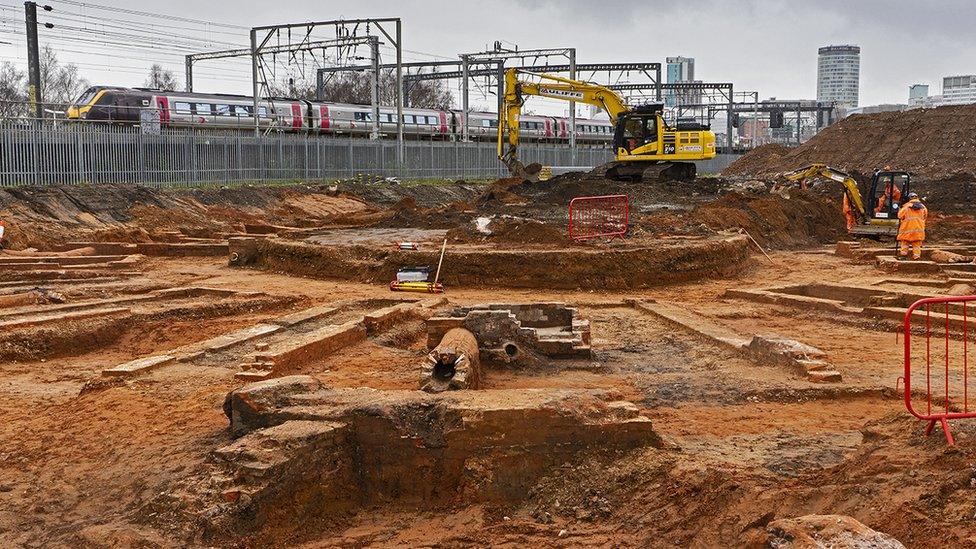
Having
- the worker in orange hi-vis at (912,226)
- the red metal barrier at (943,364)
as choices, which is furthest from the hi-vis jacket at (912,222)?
the red metal barrier at (943,364)

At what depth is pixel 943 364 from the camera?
32.9 ft

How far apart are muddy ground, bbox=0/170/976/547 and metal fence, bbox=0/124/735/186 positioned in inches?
314

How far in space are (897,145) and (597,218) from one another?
30.5 m

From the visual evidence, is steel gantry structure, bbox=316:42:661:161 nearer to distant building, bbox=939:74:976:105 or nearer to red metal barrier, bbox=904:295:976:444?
red metal barrier, bbox=904:295:976:444

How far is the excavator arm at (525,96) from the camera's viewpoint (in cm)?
2856

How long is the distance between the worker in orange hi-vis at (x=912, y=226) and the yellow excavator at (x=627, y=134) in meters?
11.5

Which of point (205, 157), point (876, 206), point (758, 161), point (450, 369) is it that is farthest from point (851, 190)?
point (758, 161)

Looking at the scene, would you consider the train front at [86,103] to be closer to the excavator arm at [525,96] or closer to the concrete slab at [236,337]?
the excavator arm at [525,96]

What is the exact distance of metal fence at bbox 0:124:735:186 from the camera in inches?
932

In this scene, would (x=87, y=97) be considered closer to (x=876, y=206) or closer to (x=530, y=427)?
(x=876, y=206)

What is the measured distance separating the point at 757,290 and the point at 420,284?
19.0ft

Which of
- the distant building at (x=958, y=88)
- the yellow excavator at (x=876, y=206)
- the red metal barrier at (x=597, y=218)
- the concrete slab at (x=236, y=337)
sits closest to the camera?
the concrete slab at (x=236, y=337)

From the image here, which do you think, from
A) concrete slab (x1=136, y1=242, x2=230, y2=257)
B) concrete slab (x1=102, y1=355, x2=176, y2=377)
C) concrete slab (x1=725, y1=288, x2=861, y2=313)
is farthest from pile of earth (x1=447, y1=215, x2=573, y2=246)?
concrete slab (x1=102, y1=355, x2=176, y2=377)

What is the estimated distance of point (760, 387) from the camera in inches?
348
